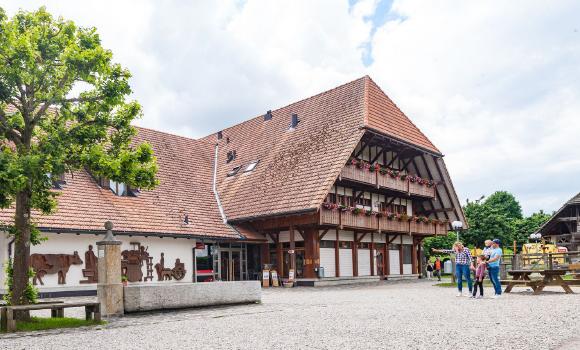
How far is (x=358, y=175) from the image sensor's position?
28594 mm

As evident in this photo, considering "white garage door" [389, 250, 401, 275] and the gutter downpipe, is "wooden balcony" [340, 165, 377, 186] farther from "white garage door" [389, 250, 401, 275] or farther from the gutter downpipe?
"white garage door" [389, 250, 401, 275]

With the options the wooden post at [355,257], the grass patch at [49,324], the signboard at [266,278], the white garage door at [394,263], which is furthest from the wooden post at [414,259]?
the grass patch at [49,324]

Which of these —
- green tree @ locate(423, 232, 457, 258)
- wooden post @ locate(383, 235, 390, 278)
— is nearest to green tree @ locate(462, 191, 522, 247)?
green tree @ locate(423, 232, 457, 258)

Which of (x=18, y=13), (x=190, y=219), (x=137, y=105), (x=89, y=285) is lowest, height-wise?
(x=89, y=285)

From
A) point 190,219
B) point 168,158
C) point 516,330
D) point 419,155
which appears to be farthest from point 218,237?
point 516,330

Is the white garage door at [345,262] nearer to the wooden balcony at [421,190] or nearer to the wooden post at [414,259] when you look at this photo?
the wooden balcony at [421,190]

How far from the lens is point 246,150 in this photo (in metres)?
34.5

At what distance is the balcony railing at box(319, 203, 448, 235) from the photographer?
2652 centimetres

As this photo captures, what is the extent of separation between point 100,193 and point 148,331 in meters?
15.8

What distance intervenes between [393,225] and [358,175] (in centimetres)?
411

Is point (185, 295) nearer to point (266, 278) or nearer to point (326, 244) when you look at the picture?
point (266, 278)

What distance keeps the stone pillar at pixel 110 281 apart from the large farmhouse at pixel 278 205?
850cm

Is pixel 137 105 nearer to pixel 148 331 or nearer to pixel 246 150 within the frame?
pixel 148 331

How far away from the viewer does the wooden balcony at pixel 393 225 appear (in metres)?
30.4
